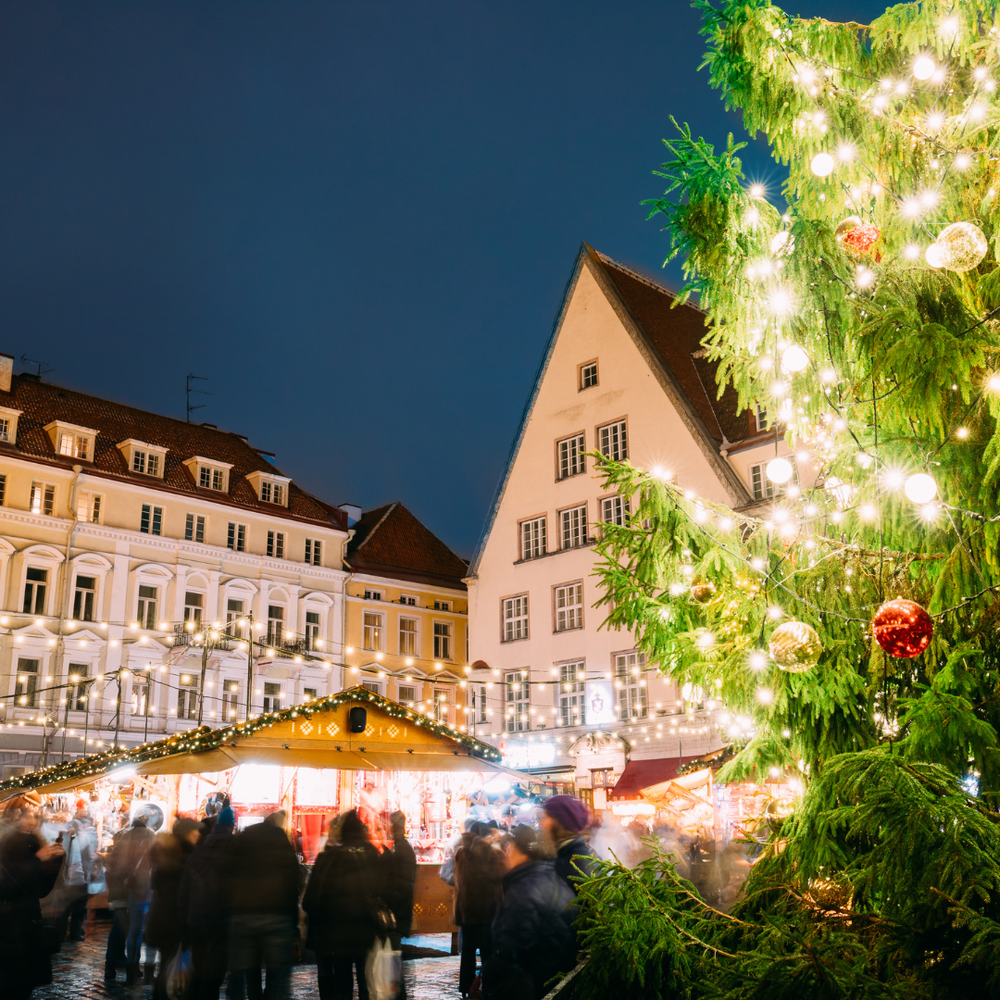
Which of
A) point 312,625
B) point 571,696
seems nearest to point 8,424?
point 312,625

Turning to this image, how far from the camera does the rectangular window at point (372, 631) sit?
42094mm

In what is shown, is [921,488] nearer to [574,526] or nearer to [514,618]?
[574,526]

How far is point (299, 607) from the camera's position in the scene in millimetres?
40281

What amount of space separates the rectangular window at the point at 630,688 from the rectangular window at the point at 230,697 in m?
16.4

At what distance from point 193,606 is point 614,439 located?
18.3 meters

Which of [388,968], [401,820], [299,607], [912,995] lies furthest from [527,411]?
[912,995]

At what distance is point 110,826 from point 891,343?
1890 cm

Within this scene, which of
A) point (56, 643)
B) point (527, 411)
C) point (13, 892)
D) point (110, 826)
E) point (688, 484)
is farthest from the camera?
point (56, 643)

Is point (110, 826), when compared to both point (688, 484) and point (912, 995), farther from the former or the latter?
point (912, 995)

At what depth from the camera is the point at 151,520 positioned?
3691 centimetres

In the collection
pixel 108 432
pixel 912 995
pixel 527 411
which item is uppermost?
pixel 108 432

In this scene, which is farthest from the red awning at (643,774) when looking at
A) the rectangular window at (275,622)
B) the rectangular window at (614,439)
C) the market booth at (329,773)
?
the rectangular window at (275,622)

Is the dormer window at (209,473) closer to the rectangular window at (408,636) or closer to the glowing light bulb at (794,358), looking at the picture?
the rectangular window at (408,636)

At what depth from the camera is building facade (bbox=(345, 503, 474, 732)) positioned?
41.9 m
